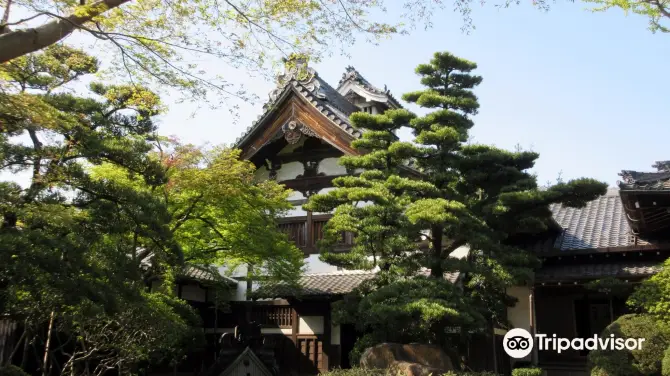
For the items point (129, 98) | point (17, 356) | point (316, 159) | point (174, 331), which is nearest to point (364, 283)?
point (174, 331)

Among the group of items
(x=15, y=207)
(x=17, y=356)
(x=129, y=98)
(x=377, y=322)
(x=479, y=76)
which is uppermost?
(x=479, y=76)

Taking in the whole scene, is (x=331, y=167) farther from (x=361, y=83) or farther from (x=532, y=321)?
(x=532, y=321)

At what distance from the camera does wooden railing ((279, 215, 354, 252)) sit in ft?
53.6

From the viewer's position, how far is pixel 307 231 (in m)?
16.6

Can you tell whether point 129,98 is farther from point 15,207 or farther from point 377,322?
point 377,322

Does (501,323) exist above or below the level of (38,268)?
below

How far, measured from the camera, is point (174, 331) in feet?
37.6

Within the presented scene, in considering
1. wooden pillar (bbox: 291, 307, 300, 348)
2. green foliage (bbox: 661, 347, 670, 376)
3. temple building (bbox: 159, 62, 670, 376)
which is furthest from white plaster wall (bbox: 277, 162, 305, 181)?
green foliage (bbox: 661, 347, 670, 376)

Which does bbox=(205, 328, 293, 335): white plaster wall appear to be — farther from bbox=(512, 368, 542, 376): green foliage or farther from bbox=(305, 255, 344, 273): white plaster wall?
bbox=(512, 368, 542, 376): green foliage

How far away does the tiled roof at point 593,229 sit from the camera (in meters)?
14.2

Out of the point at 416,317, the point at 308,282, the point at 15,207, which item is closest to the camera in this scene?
the point at 15,207

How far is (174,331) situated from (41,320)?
3021mm

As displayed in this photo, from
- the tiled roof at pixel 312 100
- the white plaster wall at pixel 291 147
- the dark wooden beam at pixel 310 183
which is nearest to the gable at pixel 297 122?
the tiled roof at pixel 312 100

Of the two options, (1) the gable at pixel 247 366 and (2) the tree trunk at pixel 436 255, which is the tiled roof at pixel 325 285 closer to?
(2) the tree trunk at pixel 436 255
